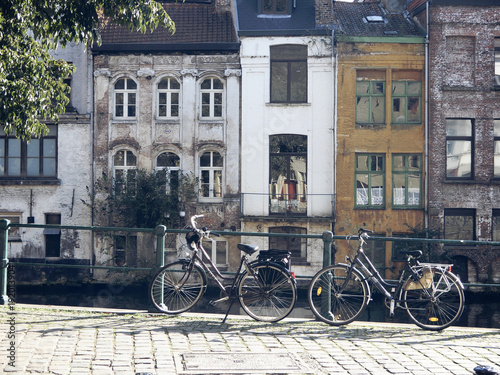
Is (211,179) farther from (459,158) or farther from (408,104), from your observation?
(459,158)

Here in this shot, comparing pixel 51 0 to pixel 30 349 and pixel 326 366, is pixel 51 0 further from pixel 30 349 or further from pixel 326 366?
pixel 326 366

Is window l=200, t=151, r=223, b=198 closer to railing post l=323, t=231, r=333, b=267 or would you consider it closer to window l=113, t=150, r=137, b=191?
window l=113, t=150, r=137, b=191

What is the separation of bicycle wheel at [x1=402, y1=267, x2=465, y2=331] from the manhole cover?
2517mm

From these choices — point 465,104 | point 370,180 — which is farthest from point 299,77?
point 465,104

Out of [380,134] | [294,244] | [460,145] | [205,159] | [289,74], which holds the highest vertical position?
[289,74]

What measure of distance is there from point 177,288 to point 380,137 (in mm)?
21062

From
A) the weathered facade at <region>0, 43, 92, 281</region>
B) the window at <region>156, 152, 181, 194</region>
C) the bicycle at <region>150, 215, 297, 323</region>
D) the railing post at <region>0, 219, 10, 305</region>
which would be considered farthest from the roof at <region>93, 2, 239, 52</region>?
the bicycle at <region>150, 215, 297, 323</region>

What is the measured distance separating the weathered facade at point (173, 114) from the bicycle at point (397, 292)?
65.8 ft

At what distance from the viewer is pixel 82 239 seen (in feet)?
94.7

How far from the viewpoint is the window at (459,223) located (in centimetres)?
2806

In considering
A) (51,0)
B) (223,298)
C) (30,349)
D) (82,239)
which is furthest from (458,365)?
(82,239)

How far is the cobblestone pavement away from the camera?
5789 mm

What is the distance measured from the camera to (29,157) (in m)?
29.5

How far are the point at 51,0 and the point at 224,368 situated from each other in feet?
20.9
